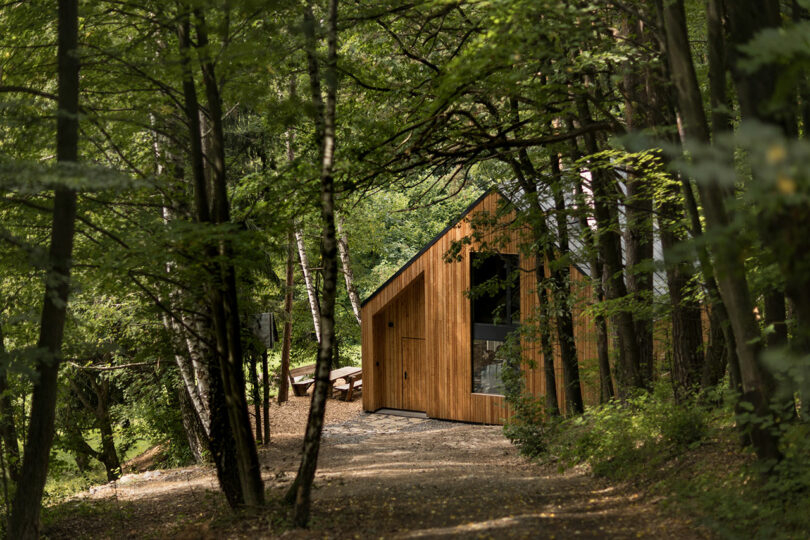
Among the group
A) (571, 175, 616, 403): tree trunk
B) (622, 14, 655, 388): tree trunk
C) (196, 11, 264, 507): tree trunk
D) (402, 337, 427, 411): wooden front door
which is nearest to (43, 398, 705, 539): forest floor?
(196, 11, 264, 507): tree trunk

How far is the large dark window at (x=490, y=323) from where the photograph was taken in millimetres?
17156

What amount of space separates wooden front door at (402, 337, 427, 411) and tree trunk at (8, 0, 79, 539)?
11739 millimetres

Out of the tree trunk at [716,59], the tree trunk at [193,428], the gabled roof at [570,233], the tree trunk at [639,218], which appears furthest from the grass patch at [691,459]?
the tree trunk at [193,428]

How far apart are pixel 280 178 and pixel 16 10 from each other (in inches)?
152

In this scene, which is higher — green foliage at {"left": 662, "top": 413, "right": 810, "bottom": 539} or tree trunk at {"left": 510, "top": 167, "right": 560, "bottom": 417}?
tree trunk at {"left": 510, "top": 167, "right": 560, "bottom": 417}

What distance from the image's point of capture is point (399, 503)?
7656 mm

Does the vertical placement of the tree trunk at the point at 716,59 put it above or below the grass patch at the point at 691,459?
above

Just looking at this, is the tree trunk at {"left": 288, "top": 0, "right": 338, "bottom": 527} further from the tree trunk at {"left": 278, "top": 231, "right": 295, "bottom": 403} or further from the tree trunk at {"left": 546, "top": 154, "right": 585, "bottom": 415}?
the tree trunk at {"left": 278, "top": 231, "right": 295, "bottom": 403}

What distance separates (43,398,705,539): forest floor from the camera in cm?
622

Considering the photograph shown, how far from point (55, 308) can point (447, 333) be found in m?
11.3

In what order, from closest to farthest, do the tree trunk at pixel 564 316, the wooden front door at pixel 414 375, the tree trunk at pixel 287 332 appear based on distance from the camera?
1. the tree trunk at pixel 564 316
2. the wooden front door at pixel 414 375
3. the tree trunk at pixel 287 332

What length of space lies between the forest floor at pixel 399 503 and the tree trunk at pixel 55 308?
1066 millimetres

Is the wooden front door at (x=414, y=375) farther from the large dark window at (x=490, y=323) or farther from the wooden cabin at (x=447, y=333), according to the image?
the large dark window at (x=490, y=323)

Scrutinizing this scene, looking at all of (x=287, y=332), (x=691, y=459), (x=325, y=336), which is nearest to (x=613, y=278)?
(x=691, y=459)
